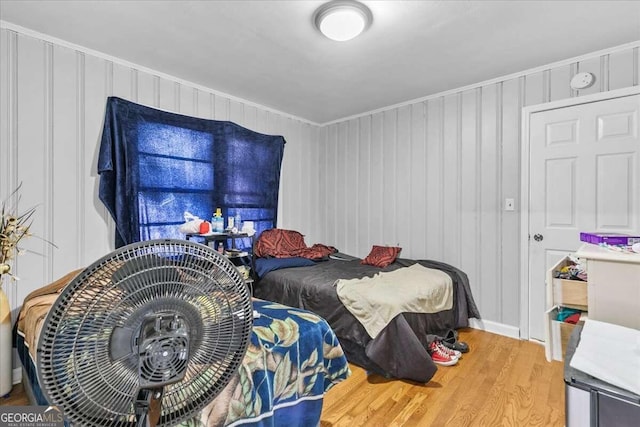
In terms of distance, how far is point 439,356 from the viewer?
223 cm

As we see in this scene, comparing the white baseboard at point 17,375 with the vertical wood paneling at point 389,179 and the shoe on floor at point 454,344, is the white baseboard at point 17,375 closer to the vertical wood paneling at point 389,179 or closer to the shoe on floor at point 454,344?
the shoe on floor at point 454,344

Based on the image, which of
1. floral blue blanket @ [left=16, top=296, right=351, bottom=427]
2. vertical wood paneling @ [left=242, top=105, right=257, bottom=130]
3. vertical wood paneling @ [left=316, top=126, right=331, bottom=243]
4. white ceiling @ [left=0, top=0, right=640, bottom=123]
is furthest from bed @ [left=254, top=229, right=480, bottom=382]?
white ceiling @ [left=0, top=0, right=640, bottom=123]

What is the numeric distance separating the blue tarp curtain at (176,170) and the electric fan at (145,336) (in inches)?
83.4

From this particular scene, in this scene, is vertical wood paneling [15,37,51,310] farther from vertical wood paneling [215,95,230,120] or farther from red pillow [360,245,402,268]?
red pillow [360,245,402,268]

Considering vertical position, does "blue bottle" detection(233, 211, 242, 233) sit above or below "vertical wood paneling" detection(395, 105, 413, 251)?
below

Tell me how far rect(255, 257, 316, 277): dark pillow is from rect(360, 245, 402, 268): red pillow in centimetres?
64

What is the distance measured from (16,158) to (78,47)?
0.90 meters

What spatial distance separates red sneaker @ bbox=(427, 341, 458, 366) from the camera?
2.20 meters

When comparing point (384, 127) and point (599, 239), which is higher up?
point (384, 127)

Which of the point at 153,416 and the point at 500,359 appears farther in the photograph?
the point at 500,359

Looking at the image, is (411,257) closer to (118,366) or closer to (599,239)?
(599,239)

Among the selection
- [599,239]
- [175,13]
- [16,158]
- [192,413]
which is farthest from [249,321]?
[16,158]

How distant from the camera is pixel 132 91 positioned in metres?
2.54

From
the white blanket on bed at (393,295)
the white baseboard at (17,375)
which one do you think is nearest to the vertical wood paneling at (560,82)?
the white blanket on bed at (393,295)
